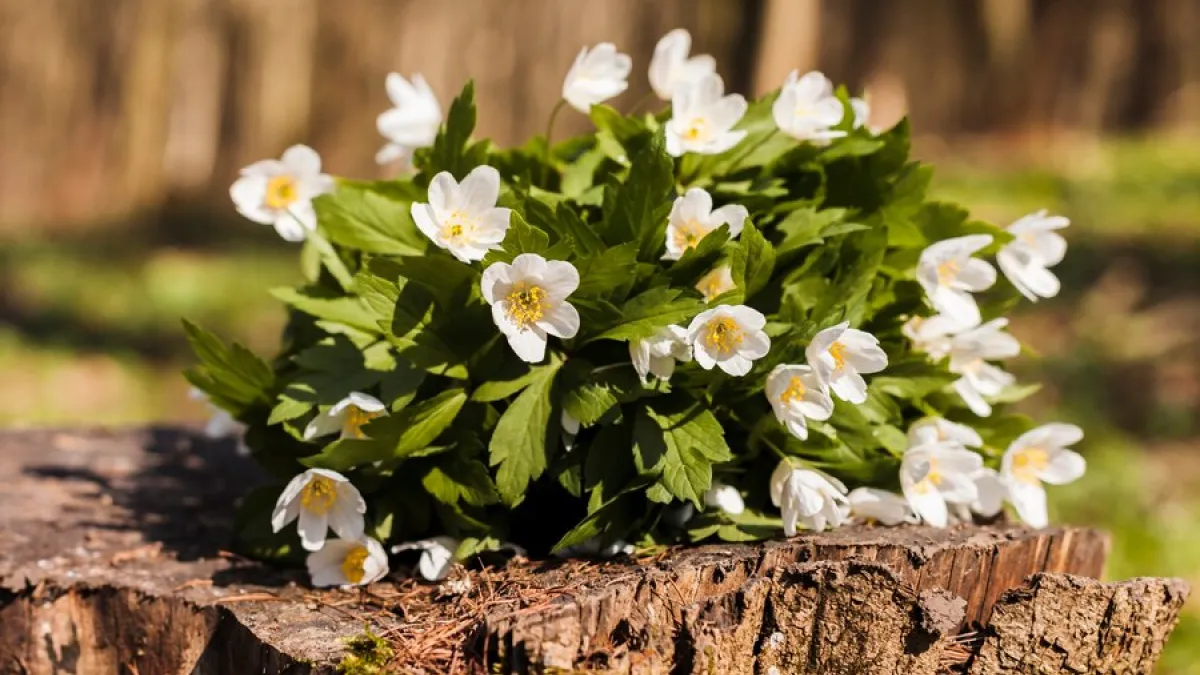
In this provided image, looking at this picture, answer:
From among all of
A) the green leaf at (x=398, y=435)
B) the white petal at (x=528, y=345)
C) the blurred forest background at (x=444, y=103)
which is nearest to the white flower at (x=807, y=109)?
the white petal at (x=528, y=345)

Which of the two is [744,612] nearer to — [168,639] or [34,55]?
[168,639]

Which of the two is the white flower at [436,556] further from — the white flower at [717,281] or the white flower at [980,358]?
the white flower at [980,358]

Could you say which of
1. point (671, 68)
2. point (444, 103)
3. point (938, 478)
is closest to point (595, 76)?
point (671, 68)

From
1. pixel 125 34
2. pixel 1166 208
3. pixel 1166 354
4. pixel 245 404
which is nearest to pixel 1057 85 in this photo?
pixel 1166 208

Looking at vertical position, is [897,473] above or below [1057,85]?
below

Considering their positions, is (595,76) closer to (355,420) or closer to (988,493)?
(355,420)

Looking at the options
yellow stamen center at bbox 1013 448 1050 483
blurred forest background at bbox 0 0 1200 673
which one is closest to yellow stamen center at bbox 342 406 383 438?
yellow stamen center at bbox 1013 448 1050 483
